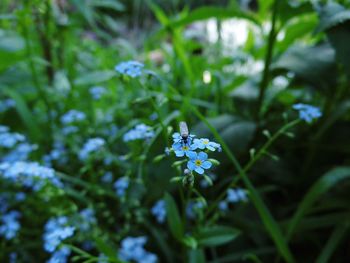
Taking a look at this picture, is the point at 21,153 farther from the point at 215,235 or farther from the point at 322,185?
the point at 322,185

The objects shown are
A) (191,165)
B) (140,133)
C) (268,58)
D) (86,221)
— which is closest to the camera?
(191,165)

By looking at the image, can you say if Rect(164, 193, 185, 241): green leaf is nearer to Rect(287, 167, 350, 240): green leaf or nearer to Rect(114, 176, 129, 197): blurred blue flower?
Rect(114, 176, 129, 197): blurred blue flower

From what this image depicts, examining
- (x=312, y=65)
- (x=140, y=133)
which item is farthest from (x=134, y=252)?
(x=312, y=65)

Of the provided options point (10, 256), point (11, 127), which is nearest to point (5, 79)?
point (11, 127)

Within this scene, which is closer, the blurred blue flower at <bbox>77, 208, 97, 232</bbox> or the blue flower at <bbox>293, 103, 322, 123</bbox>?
the blue flower at <bbox>293, 103, 322, 123</bbox>

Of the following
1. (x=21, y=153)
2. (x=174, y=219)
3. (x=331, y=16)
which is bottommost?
(x=174, y=219)

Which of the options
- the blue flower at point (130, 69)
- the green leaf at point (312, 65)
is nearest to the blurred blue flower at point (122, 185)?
the blue flower at point (130, 69)

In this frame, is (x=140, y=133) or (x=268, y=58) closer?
(x=140, y=133)

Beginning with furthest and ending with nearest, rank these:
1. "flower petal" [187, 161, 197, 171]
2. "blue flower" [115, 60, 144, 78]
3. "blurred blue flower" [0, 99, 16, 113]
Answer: "blurred blue flower" [0, 99, 16, 113] < "blue flower" [115, 60, 144, 78] < "flower petal" [187, 161, 197, 171]

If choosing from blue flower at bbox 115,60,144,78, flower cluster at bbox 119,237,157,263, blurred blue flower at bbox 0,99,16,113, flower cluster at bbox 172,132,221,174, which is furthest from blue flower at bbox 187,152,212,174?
blurred blue flower at bbox 0,99,16,113

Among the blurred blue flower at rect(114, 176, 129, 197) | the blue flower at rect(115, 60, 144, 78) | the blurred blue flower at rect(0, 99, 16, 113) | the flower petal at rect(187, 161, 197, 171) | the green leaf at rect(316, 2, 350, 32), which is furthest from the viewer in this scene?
the blurred blue flower at rect(0, 99, 16, 113)
